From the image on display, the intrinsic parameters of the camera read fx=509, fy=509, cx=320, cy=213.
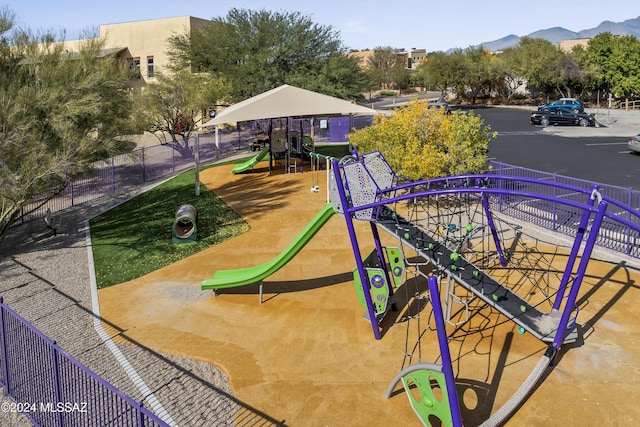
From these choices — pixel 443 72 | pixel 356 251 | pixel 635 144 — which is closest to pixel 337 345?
pixel 356 251

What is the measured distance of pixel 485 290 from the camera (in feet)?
28.1

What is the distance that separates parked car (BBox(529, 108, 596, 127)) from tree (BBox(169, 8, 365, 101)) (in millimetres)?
15529

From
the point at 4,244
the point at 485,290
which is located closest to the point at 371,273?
the point at 485,290

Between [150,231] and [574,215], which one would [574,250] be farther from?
[150,231]

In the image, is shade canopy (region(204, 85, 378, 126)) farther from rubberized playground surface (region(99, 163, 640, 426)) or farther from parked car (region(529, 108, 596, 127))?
parked car (region(529, 108, 596, 127))

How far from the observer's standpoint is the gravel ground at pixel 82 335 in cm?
722

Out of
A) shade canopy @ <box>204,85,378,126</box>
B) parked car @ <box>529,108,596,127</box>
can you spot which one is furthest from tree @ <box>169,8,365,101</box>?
parked car @ <box>529,108,596,127</box>

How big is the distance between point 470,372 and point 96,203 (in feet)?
55.4

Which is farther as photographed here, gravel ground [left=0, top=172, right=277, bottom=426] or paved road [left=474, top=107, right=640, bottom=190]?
paved road [left=474, top=107, right=640, bottom=190]

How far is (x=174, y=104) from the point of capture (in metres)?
30.2

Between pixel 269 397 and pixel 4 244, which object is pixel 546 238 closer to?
pixel 269 397

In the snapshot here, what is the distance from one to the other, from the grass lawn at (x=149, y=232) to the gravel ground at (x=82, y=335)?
59 centimetres

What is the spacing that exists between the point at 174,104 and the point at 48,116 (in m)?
14.6

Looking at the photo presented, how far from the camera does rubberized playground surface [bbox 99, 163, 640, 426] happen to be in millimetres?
7160
